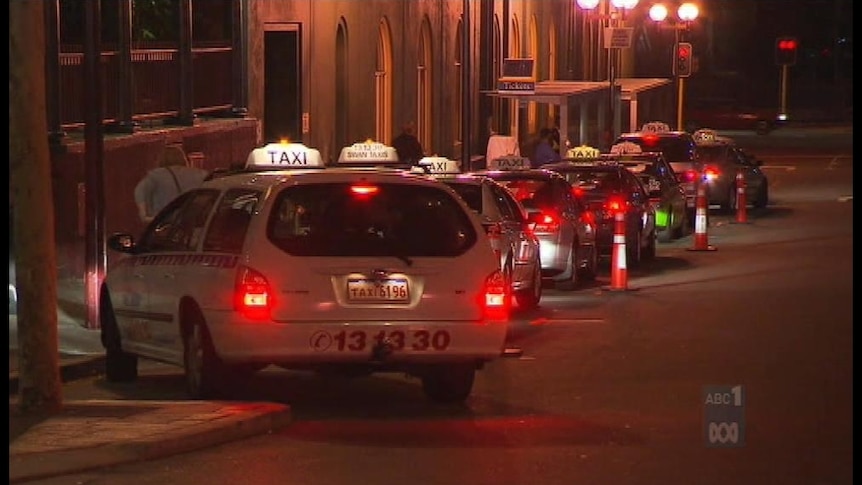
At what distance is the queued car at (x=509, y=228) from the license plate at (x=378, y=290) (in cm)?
595

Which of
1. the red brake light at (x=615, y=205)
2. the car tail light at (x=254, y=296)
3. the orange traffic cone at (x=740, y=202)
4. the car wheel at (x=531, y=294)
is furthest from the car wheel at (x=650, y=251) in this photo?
the car tail light at (x=254, y=296)

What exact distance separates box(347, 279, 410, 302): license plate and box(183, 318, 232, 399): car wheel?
99 cm

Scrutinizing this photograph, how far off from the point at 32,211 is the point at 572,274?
11.2 metres

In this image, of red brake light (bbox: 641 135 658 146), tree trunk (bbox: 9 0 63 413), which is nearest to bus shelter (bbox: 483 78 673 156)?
red brake light (bbox: 641 135 658 146)

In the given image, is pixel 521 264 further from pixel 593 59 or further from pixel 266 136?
pixel 593 59

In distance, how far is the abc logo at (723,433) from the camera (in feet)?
35.6

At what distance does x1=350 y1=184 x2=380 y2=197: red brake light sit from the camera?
12.2 meters

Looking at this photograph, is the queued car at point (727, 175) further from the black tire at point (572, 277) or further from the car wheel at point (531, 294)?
the car wheel at point (531, 294)

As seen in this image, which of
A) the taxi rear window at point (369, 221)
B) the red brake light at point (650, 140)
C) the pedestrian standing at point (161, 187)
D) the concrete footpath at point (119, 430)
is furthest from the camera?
the red brake light at point (650, 140)

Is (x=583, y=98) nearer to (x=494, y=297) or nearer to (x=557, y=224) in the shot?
(x=557, y=224)

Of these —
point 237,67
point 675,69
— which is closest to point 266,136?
point 237,67

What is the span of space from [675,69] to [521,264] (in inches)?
1024

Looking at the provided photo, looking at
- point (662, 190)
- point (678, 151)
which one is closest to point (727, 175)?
point (678, 151)

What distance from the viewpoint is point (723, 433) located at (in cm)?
1101
